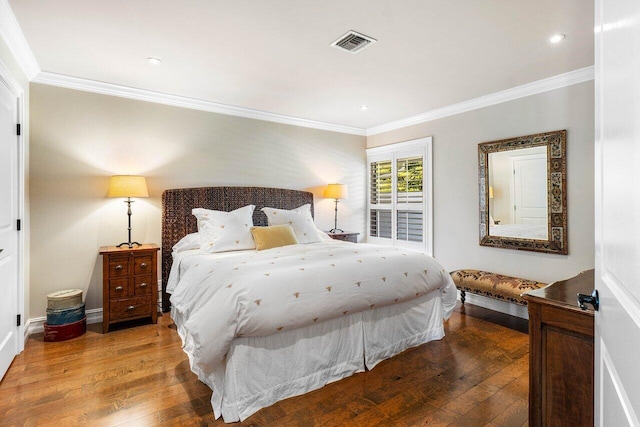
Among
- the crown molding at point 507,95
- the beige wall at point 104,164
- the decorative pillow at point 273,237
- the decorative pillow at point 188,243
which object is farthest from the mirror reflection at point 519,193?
the decorative pillow at point 188,243

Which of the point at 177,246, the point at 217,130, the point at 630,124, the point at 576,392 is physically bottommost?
the point at 576,392

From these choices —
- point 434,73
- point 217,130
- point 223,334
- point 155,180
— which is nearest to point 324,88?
point 434,73

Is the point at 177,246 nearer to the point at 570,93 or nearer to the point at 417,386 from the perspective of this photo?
the point at 417,386

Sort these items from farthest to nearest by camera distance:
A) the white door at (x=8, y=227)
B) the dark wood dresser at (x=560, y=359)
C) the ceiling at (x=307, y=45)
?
the white door at (x=8, y=227)
the ceiling at (x=307, y=45)
the dark wood dresser at (x=560, y=359)

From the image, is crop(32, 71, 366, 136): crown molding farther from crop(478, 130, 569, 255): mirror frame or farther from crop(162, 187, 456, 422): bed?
crop(478, 130, 569, 255): mirror frame

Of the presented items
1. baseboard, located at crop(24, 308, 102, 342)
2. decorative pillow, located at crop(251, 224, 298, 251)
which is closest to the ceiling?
decorative pillow, located at crop(251, 224, 298, 251)

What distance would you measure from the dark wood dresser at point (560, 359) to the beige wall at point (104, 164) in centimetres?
380

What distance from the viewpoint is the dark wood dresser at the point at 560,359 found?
126 cm

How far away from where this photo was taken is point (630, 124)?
0.64m

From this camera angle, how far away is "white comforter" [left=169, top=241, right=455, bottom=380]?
1979mm

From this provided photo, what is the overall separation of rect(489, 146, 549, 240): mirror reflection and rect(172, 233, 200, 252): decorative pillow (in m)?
3.41

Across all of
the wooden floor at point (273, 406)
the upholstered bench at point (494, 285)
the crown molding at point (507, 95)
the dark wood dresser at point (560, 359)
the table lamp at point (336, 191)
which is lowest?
the wooden floor at point (273, 406)

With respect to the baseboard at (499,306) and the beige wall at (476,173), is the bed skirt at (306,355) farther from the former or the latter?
the beige wall at (476,173)

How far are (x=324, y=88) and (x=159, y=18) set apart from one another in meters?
1.82
